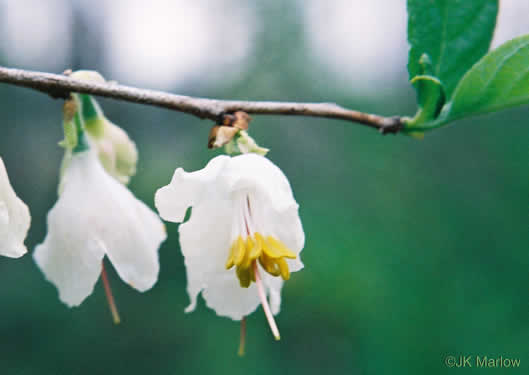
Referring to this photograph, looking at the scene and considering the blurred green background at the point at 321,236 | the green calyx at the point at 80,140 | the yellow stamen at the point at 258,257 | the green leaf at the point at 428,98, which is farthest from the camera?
the blurred green background at the point at 321,236

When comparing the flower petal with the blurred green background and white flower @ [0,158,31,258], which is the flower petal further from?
the blurred green background

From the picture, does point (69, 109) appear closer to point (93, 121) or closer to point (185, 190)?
point (93, 121)

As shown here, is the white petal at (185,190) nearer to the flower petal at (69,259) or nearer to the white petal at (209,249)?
the white petal at (209,249)

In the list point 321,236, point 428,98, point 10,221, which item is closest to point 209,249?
point 10,221

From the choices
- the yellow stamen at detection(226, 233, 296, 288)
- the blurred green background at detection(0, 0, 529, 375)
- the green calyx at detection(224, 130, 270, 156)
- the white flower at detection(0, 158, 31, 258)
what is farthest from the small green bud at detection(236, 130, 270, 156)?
the blurred green background at detection(0, 0, 529, 375)

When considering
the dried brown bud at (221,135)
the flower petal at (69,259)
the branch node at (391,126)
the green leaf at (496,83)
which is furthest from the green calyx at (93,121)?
the green leaf at (496,83)
